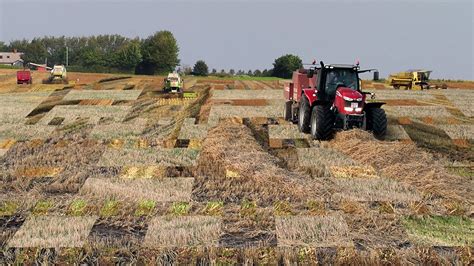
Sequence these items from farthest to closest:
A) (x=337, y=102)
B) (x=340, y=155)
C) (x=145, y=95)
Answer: (x=145, y=95) → (x=337, y=102) → (x=340, y=155)

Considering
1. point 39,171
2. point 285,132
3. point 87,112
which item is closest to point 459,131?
point 285,132

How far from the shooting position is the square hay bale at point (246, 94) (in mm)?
26812

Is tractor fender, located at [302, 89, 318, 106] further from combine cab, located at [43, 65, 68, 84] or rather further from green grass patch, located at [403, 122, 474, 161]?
combine cab, located at [43, 65, 68, 84]

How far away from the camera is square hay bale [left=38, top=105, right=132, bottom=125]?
70.8 ft

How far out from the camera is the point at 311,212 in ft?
33.2

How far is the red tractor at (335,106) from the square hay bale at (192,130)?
10.7 feet

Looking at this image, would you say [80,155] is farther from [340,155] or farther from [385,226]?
[385,226]

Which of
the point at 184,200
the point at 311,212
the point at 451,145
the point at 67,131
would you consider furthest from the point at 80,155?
the point at 451,145

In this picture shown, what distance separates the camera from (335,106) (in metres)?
17.2

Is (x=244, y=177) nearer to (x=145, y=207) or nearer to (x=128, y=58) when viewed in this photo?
(x=145, y=207)

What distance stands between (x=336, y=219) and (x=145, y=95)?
63.0 ft

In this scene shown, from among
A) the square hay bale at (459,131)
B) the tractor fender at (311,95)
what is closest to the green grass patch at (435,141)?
the square hay bale at (459,131)

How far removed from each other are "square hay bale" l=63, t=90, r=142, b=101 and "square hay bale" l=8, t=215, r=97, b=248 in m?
16.8

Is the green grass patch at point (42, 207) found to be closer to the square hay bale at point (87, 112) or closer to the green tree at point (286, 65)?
the square hay bale at point (87, 112)
